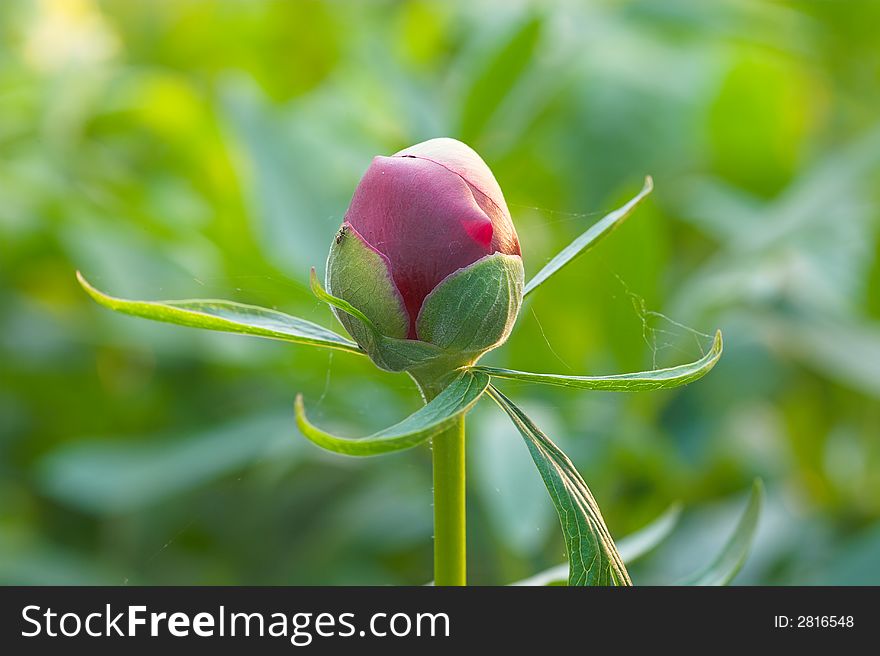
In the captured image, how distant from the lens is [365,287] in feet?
1.02

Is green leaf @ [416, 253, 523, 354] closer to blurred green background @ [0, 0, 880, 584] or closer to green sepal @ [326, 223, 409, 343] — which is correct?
green sepal @ [326, 223, 409, 343]

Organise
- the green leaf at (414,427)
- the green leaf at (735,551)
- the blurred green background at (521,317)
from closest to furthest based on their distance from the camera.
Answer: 1. the green leaf at (414,427)
2. the green leaf at (735,551)
3. the blurred green background at (521,317)

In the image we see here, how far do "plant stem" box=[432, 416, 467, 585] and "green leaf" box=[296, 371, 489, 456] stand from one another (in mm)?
20

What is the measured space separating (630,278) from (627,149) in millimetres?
→ 305

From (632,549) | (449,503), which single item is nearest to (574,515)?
(449,503)

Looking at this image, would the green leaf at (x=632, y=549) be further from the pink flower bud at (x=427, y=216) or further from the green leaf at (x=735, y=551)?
the pink flower bud at (x=427, y=216)

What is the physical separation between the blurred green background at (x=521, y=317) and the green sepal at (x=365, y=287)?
48 cm

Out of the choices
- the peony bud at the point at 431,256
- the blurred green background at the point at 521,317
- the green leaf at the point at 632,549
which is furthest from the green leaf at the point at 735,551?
the blurred green background at the point at 521,317

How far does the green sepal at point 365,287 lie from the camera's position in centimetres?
31

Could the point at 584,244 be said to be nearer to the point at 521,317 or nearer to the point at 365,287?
the point at 365,287

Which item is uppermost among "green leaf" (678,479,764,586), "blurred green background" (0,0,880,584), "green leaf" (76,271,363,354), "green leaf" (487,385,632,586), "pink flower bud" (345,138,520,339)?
"blurred green background" (0,0,880,584)

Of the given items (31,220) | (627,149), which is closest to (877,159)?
(627,149)

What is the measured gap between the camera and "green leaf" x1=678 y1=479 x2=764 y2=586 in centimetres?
39

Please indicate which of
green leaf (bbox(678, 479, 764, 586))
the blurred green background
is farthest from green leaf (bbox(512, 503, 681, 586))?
the blurred green background
